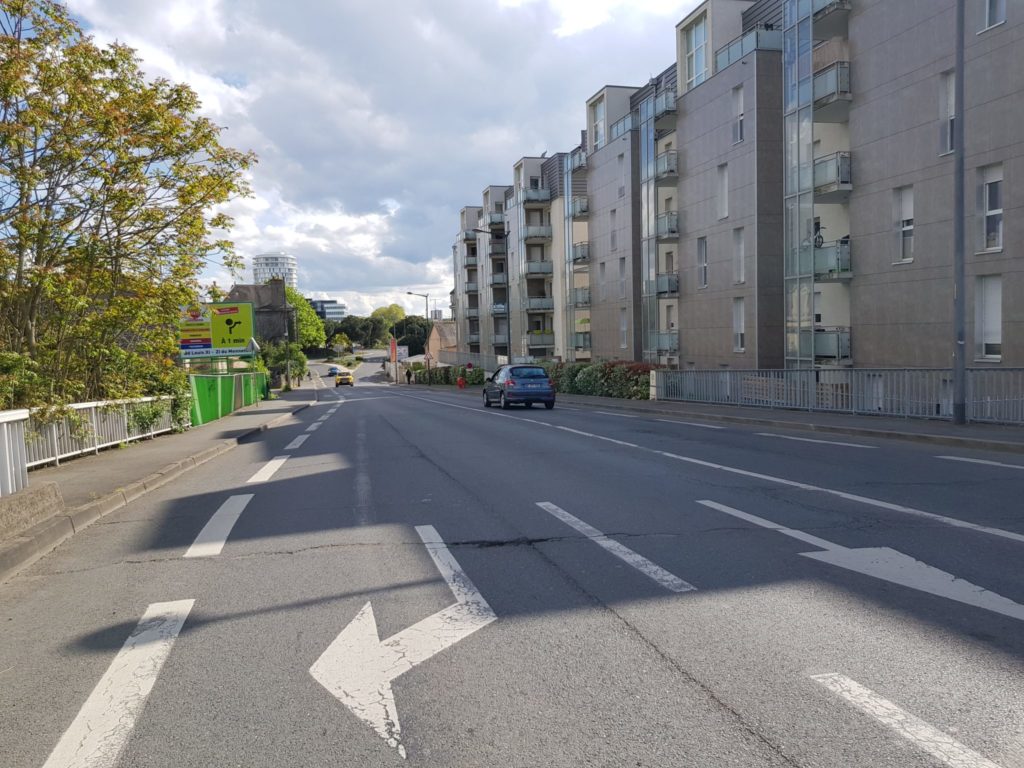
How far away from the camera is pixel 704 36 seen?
3397cm

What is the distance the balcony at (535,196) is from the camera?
6353 centimetres

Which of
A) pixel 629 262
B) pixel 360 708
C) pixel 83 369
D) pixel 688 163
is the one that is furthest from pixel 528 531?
pixel 629 262

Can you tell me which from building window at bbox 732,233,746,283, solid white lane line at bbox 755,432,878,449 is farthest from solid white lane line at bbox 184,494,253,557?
building window at bbox 732,233,746,283

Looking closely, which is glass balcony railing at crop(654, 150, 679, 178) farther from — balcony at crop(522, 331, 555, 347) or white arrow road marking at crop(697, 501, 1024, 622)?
white arrow road marking at crop(697, 501, 1024, 622)

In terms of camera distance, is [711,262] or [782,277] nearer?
[782,277]

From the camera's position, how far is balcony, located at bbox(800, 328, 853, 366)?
25.2m

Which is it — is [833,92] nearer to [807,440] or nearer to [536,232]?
[807,440]

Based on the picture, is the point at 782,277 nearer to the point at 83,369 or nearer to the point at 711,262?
the point at 711,262

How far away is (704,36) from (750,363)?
46.5 feet

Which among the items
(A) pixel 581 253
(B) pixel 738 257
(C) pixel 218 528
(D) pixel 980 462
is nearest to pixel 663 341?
(B) pixel 738 257

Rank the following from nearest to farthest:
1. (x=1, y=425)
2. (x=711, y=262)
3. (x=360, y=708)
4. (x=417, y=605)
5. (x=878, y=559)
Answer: (x=360, y=708), (x=417, y=605), (x=878, y=559), (x=1, y=425), (x=711, y=262)

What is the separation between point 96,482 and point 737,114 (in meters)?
27.2

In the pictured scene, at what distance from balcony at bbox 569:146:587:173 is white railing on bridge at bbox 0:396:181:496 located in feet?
109

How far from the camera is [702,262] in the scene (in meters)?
34.7
